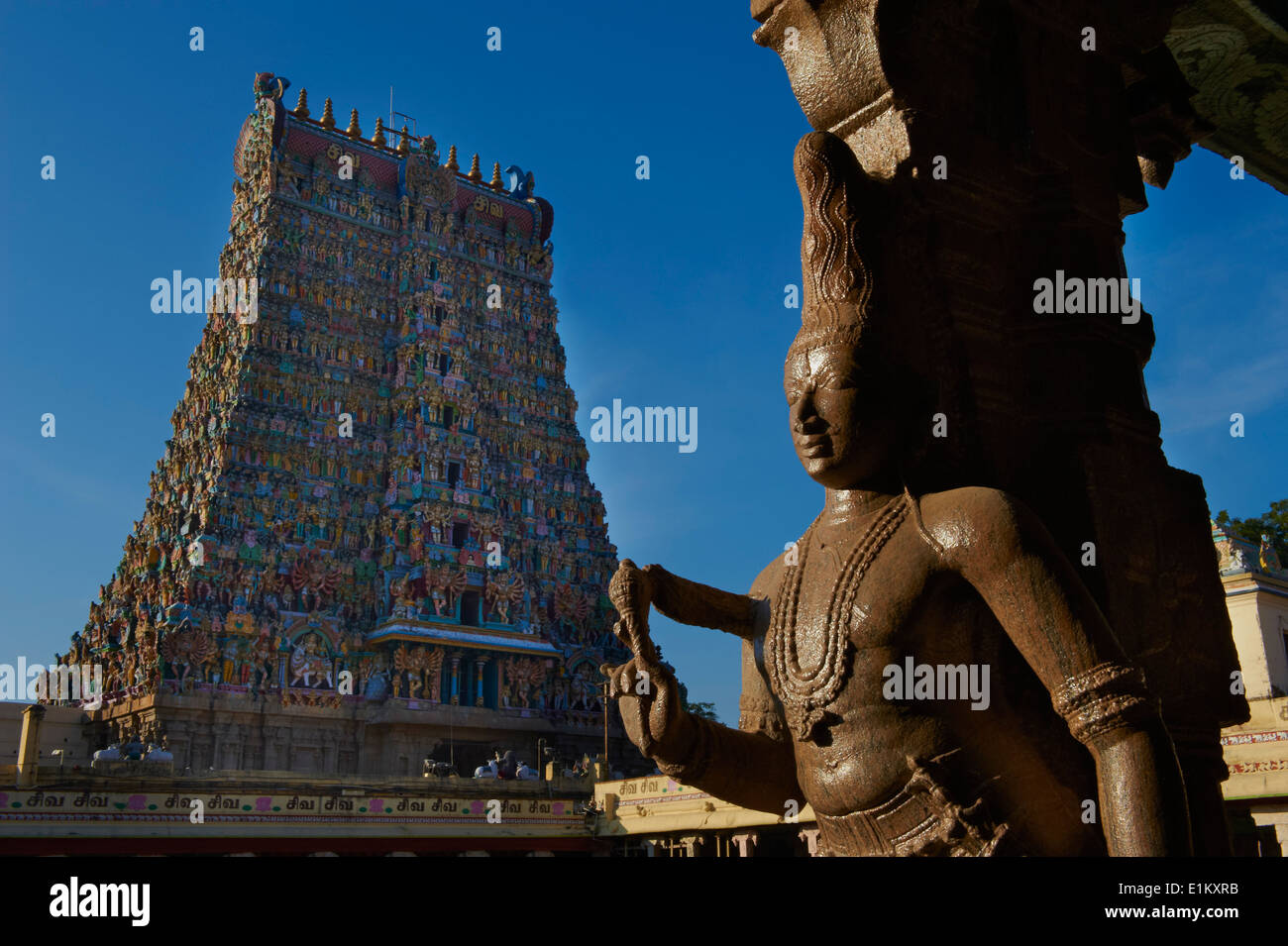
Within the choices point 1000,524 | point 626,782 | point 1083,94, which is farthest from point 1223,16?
point 626,782

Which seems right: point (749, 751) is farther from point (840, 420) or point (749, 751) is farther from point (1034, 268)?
point (1034, 268)

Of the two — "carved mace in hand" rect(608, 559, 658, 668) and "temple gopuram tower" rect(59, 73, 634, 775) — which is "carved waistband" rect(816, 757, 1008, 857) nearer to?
"carved mace in hand" rect(608, 559, 658, 668)

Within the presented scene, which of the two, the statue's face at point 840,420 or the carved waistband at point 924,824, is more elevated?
the statue's face at point 840,420

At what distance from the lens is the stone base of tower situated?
2797 centimetres

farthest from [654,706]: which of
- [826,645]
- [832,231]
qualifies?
[832,231]

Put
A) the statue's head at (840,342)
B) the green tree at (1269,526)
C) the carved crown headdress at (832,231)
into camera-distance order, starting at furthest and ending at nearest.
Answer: the green tree at (1269,526) → the carved crown headdress at (832,231) → the statue's head at (840,342)

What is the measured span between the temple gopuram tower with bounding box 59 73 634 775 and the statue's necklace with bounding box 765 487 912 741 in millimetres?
27965

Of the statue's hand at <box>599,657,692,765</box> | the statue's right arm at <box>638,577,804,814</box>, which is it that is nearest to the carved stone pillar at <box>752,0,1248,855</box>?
the statue's right arm at <box>638,577,804,814</box>

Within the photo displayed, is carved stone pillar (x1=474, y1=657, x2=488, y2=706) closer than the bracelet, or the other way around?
the bracelet

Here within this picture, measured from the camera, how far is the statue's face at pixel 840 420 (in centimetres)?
280

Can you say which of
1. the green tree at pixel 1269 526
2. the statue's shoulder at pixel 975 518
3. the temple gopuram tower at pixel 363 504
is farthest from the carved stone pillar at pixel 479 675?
the statue's shoulder at pixel 975 518

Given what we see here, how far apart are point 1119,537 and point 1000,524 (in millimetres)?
682

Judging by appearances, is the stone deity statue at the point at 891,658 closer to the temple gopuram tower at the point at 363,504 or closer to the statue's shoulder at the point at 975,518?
the statue's shoulder at the point at 975,518

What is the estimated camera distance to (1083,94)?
365 cm
